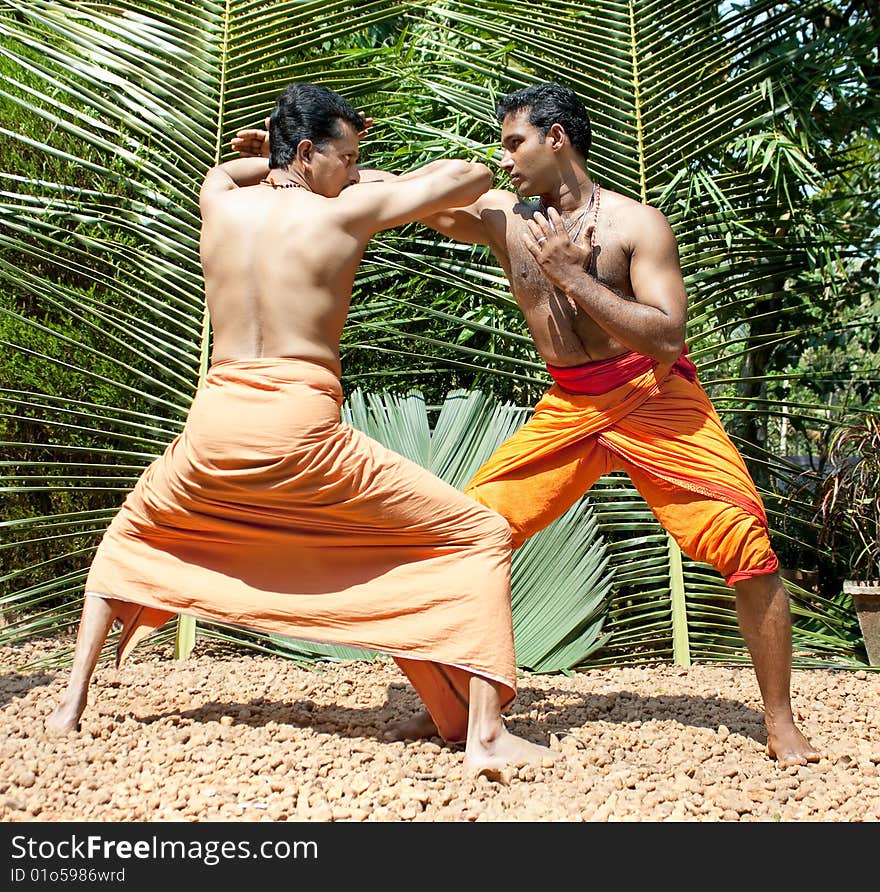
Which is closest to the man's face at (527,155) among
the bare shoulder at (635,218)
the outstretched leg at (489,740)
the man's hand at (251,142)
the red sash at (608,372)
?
the bare shoulder at (635,218)

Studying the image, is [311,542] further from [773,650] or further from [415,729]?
[773,650]

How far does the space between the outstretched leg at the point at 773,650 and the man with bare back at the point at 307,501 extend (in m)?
0.68

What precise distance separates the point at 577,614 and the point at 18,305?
2.70 meters

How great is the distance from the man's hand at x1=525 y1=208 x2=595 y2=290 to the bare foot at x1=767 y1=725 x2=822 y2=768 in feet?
4.45

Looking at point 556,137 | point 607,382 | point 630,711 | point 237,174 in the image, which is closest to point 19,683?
point 237,174

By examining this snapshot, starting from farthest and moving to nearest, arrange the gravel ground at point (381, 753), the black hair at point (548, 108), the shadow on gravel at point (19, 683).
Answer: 1. the shadow on gravel at point (19, 683)
2. the black hair at point (548, 108)
3. the gravel ground at point (381, 753)

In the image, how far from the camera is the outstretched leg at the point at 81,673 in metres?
2.79

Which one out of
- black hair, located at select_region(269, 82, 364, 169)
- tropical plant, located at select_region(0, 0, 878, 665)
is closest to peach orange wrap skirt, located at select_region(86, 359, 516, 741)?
black hair, located at select_region(269, 82, 364, 169)

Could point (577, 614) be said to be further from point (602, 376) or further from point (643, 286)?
point (643, 286)

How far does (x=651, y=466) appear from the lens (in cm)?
302

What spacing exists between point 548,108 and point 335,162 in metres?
0.66

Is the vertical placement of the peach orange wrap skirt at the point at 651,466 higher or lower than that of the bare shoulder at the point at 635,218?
lower

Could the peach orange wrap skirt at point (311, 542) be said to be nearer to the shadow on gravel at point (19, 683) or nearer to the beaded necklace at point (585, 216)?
the shadow on gravel at point (19, 683)

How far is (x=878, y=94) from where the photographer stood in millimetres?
4699
